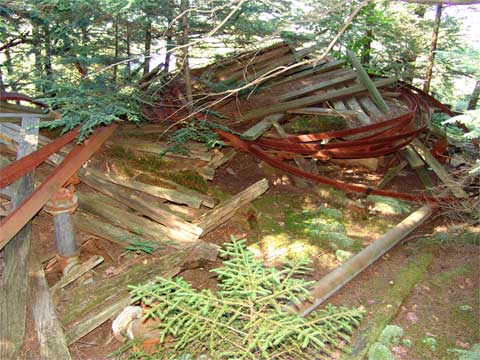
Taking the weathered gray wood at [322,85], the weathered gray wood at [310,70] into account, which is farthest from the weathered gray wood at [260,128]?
the weathered gray wood at [310,70]

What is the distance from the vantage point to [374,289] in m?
4.64

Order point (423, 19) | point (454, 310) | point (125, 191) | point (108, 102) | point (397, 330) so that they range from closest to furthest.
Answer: point (397, 330)
point (454, 310)
point (108, 102)
point (125, 191)
point (423, 19)

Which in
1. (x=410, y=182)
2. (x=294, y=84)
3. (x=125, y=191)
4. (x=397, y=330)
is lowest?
(x=410, y=182)

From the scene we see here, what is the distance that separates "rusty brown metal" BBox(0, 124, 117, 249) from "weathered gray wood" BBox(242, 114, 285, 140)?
2.49 metres

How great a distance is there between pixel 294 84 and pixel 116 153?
→ 15.4 ft

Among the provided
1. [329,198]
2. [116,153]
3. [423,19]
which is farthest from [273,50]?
[423,19]

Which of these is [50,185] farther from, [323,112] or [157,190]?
[323,112]

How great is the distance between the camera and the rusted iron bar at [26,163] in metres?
4.23

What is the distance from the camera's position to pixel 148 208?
5.16 m

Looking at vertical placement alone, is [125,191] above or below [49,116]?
below

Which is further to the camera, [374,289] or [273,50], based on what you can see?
[273,50]

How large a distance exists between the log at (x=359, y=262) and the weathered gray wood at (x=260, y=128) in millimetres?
2806

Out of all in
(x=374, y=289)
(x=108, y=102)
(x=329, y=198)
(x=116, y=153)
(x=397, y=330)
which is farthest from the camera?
(x=329, y=198)

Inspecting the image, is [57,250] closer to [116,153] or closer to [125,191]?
[125,191]
